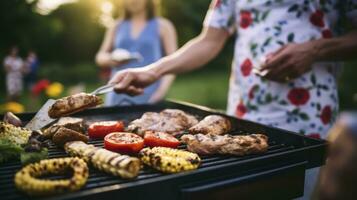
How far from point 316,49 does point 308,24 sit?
0.31 m

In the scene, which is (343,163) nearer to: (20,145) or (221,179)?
(221,179)

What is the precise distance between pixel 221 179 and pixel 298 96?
1501mm

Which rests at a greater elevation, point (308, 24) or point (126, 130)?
point (308, 24)

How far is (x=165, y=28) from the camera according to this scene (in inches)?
241

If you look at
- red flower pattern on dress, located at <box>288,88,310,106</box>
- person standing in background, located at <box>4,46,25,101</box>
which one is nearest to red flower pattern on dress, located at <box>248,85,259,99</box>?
red flower pattern on dress, located at <box>288,88,310,106</box>

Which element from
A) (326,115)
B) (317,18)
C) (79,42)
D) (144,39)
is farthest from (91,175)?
(79,42)

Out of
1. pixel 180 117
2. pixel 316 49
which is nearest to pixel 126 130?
pixel 180 117

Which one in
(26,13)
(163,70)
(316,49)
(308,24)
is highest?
(26,13)

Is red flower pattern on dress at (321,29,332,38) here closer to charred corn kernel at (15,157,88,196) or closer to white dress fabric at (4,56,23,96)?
charred corn kernel at (15,157,88,196)

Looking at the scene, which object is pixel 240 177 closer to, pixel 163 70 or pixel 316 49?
pixel 316 49

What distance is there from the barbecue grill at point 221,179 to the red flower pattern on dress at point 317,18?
99 cm

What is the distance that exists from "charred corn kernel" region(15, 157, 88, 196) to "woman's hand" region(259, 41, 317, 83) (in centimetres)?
168

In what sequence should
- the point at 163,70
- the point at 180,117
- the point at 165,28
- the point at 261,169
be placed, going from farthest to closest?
1. the point at 165,28
2. the point at 163,70
3. the point at 180,117
4. the point at 261,169

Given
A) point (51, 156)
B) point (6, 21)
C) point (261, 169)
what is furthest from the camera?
point (6, 21)
